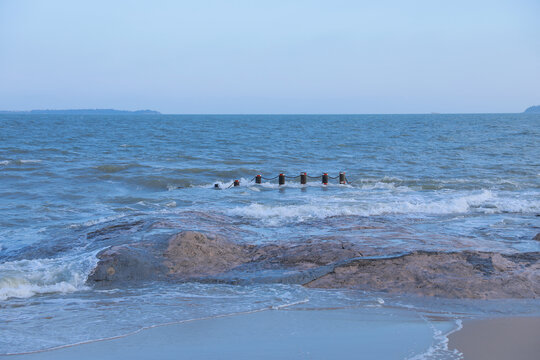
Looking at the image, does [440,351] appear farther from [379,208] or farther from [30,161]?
[30,161]

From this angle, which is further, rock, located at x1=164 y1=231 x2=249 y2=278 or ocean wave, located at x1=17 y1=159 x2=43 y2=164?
ocean wave, located at x1=17 y1=159 x2=43 y2=164

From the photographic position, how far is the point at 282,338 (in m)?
5.11

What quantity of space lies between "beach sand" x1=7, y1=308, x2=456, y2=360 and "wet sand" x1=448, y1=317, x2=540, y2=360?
9.0 inches

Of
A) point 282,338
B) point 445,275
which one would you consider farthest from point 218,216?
point 282,338

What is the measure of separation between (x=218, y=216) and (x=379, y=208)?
462 centimetres

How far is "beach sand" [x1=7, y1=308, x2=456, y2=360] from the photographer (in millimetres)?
4754

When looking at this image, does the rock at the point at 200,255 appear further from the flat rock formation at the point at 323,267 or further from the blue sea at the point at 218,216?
the blue sea at the point at 218,216

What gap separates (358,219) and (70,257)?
599 cm

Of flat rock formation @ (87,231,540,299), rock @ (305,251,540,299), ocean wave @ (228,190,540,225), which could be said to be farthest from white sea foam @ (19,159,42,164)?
rock @ (305,251,540,299)

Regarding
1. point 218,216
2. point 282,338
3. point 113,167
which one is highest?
point 282,338

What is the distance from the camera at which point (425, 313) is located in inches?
232

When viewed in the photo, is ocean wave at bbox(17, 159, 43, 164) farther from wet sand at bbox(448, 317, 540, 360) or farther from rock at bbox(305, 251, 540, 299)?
wet sand at bbox(448, 317, 540, 360)

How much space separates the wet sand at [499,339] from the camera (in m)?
4.70

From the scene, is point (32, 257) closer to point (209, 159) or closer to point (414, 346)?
point (414, 346)
